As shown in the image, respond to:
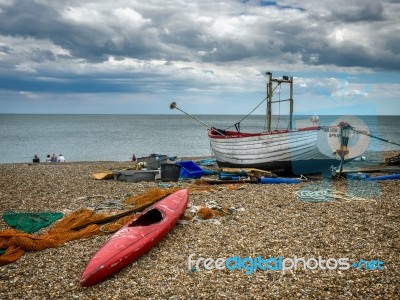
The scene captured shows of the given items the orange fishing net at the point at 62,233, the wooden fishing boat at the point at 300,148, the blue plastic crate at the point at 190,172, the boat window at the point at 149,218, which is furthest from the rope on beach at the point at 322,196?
the blue plastic crate at the point at 190,172

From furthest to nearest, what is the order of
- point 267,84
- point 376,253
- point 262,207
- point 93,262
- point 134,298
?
point 267,84 → point 262,207 → point 376,253 → point 93,262 → point 134,298

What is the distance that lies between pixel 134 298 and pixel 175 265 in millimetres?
1350

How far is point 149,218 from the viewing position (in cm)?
955

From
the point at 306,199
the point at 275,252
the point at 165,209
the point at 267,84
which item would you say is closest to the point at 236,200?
the point at 306,199

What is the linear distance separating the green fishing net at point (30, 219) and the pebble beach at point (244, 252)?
0.30 m

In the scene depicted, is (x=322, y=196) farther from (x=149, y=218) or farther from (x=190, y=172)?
(x=190, y=172)

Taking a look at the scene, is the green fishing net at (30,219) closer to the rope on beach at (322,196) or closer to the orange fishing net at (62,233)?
the orange fishing net at (62,233)

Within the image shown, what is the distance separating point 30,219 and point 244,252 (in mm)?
6274

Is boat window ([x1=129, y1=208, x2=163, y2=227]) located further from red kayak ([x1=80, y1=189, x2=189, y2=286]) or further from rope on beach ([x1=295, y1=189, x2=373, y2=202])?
rope on beach ([x1=295, y1=189, x2=373, y2=202])

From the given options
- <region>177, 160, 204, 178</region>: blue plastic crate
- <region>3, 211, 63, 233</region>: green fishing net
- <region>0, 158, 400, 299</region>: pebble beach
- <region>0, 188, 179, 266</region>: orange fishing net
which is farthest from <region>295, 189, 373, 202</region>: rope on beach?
<region>3, 211, 63, 233</region>: green fishing net

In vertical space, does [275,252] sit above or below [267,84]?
below

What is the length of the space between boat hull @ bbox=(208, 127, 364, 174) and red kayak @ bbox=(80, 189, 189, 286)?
8.04 m

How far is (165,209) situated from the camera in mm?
9750

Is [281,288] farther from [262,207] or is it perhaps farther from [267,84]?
[267,84]
